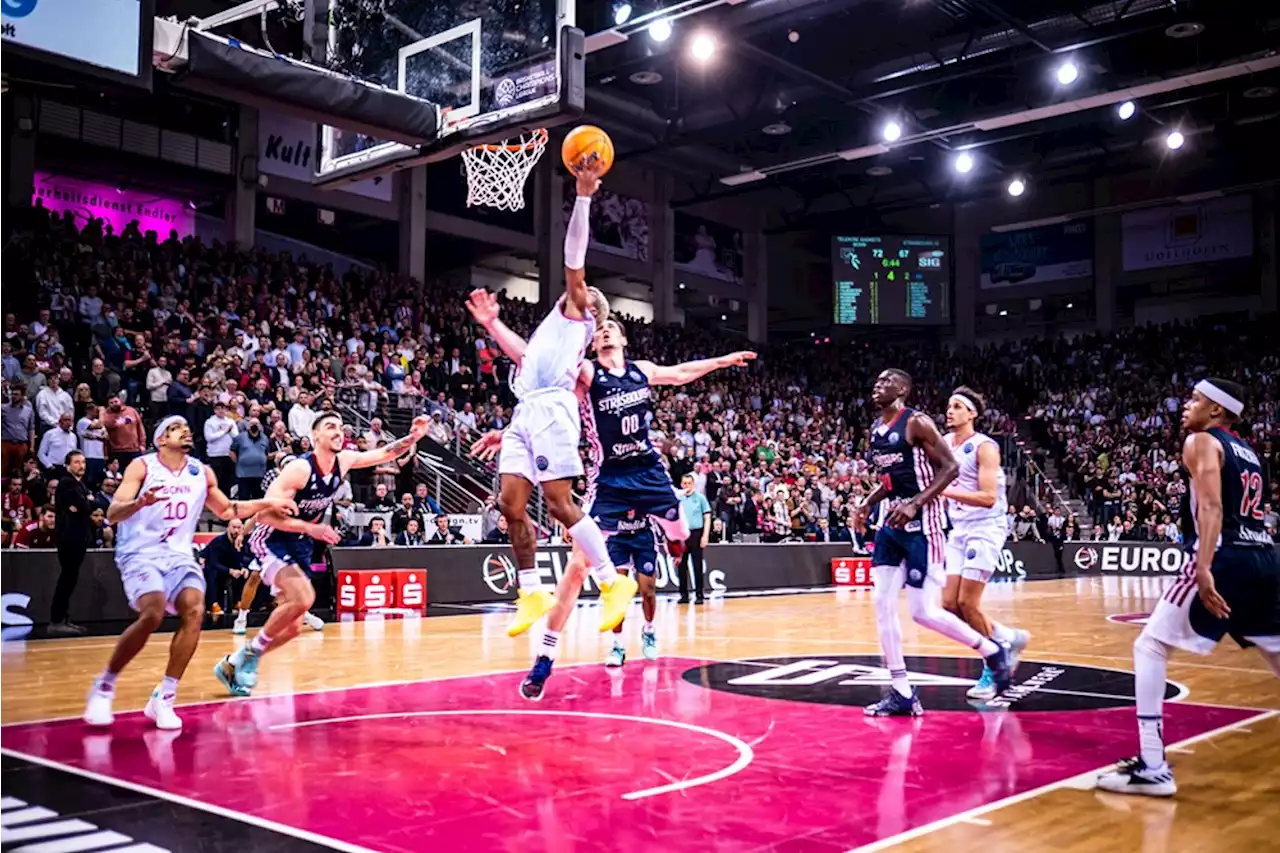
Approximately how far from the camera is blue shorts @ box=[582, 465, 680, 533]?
8250 millimetres

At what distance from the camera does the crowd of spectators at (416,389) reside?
15.1m

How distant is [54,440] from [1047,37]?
20129 millimetres

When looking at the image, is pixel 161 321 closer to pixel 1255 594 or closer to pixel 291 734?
pixel 291 734

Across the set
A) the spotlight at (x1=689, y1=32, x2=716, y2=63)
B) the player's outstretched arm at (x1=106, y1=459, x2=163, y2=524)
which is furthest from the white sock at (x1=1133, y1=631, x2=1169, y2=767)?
the spotlight at (x1=689, y1=32, x2=716, y2=63)

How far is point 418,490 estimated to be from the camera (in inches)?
725

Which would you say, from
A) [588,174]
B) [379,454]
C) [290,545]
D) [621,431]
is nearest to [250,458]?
[379,454]

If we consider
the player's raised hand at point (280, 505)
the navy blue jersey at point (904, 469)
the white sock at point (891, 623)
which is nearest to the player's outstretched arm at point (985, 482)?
the navy blue jersey at point (904, 469)

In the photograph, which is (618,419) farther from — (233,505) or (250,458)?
(250,458)

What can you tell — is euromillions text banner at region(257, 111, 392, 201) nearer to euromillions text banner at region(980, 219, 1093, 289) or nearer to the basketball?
the basketball

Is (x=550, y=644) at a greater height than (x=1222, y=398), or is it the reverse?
(x=1222, y=398)

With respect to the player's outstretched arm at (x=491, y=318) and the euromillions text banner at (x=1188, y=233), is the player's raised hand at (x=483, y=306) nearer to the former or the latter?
the player's outstretched arm at (x=491, y=318)

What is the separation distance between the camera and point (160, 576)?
6852 mm

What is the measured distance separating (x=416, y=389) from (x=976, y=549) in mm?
13745

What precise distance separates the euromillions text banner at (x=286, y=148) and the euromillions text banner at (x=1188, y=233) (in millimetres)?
24347
